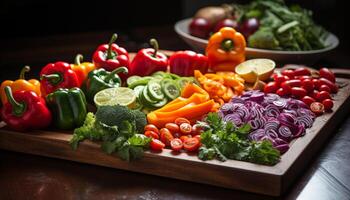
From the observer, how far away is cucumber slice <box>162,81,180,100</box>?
2398 mm

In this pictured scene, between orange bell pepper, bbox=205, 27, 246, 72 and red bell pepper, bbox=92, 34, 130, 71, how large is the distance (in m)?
0.43

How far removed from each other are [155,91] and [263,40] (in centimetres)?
104

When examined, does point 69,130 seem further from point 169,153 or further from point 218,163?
point 218,163

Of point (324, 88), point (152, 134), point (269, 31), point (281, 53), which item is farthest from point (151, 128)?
point (269, 31)

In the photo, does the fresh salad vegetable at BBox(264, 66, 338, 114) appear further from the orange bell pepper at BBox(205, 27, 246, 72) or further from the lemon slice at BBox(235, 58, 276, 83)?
the orange bell pepper at BBox(205, 27, 246, 72)

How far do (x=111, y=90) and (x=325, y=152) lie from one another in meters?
0.84

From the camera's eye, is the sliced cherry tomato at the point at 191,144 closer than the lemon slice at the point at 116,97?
Yes

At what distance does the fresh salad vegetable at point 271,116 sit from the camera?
2.07m

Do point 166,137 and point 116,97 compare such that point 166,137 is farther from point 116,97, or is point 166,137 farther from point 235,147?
point 116,97

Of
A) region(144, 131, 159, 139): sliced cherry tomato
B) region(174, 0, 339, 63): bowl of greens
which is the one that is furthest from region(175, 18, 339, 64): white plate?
region(144, 131, 159, 139): sliced cherry tomato

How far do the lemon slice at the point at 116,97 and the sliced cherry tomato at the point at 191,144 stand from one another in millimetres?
379

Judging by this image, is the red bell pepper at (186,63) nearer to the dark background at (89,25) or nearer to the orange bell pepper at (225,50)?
the orange bell pepper at (225,50)

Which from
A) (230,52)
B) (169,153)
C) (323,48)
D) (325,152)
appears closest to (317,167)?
(325,152)

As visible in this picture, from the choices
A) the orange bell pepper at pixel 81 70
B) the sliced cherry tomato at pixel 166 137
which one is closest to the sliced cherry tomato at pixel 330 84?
the sliced cherry tomato at pixel 166 137
